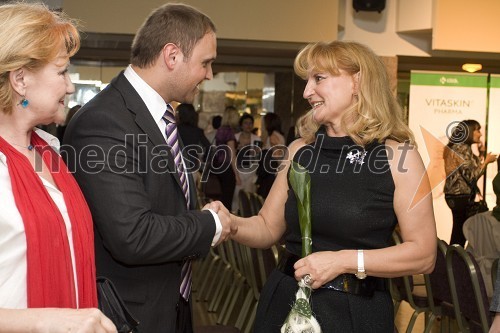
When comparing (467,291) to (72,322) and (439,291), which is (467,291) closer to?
(439,291)

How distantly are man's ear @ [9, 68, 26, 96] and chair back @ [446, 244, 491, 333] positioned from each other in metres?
2.83

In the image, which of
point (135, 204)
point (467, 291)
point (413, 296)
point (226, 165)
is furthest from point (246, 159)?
point (135, 204)

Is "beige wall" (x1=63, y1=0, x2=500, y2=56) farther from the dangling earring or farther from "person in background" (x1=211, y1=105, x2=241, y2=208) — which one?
the dangling earring

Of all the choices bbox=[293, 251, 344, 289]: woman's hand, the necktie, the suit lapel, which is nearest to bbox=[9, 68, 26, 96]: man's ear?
the suit lapel

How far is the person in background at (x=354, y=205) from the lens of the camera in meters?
2.77

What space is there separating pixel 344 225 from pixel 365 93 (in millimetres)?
506

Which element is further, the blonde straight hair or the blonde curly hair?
the blonde curly hair

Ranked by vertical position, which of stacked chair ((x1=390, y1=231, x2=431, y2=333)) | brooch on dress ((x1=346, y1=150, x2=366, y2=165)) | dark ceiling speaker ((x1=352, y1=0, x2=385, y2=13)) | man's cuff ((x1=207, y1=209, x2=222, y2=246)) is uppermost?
dark ceiling speaker ((x1=352, y1=0, x2=385, y2=13))

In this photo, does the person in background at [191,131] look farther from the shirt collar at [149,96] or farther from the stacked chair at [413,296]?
the shirt collar at [149,96]

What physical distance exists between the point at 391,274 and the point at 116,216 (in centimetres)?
103

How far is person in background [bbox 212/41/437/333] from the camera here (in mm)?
2770

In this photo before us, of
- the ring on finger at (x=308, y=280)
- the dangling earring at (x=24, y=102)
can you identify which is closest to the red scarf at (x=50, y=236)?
the dangling earring at (x=24, y=102)

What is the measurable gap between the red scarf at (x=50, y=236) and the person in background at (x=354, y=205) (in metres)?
0.74

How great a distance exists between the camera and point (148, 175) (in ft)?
8.41
